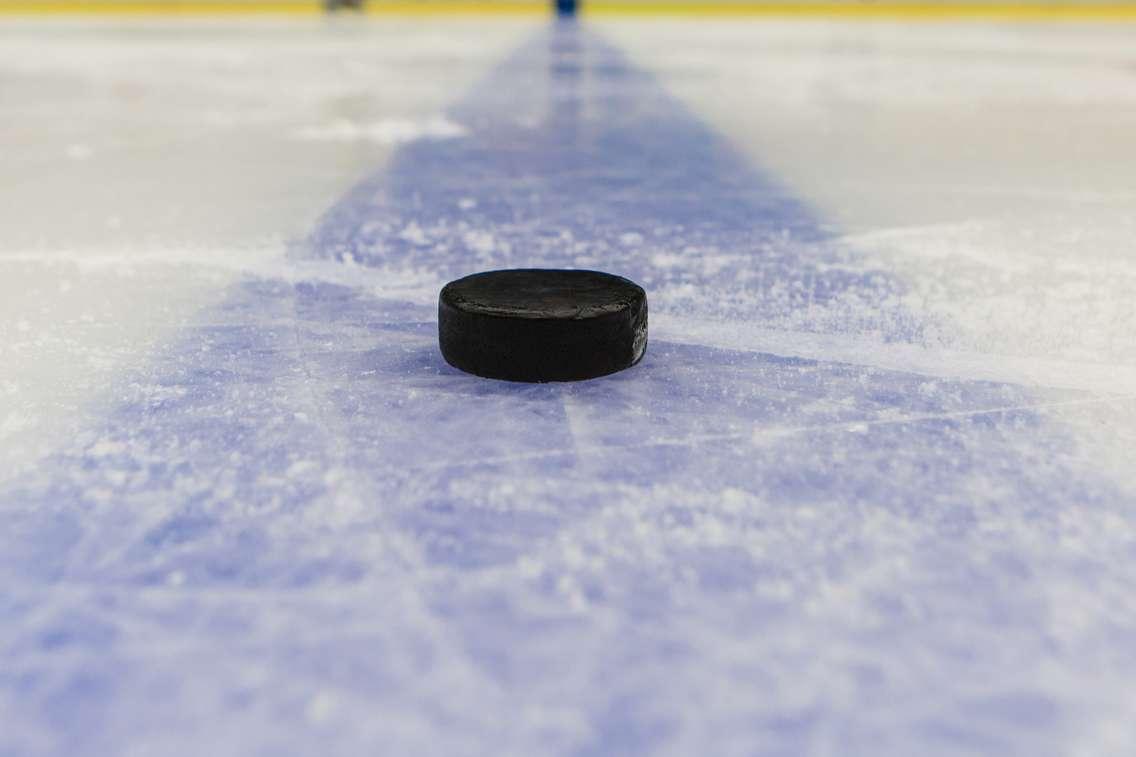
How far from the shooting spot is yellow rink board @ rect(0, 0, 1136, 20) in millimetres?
14102

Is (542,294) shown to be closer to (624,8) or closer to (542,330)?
(542,330)

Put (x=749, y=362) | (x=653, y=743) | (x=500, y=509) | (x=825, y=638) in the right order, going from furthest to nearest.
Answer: (x=749, y=362) → (x=500, y=509) → (x=825, y=638) → (x=653, y=743)

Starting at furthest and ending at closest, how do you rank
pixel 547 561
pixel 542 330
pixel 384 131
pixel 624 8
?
pixel 624 8
pixel 384 131
pixel 542 330
pixel 547 561

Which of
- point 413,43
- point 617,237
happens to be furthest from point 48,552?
point 413,43

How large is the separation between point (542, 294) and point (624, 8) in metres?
15.5

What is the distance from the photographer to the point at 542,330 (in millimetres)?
1542

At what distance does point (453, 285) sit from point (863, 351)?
64 cm

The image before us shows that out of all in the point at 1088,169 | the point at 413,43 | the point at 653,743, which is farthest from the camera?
the point at 413,43

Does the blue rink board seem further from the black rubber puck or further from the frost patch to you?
the frost patch

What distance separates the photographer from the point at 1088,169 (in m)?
3.50

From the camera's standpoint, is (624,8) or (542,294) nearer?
(542,294)

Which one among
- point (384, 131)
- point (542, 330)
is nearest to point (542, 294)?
point (542, 330)

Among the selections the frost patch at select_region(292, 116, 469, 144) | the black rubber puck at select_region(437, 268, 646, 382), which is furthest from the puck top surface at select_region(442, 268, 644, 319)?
the frost patch at select_region(292, 116, 469, 144)

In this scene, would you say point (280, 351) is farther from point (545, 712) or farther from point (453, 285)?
point (545, 712)
